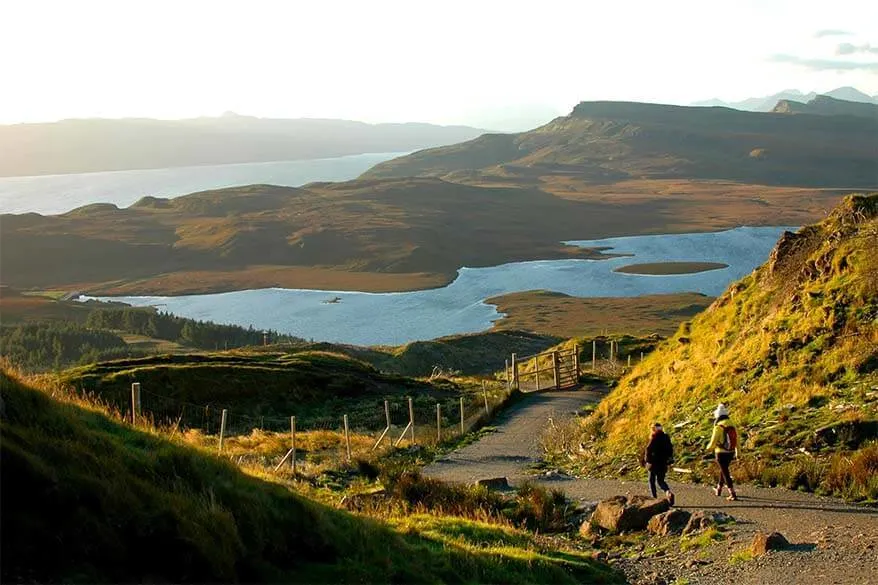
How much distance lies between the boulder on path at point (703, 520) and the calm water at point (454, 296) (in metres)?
97.7

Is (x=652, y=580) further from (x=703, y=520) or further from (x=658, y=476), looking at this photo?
(x=658, y=476)

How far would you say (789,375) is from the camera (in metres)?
19.0

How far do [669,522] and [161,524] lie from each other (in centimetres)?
893

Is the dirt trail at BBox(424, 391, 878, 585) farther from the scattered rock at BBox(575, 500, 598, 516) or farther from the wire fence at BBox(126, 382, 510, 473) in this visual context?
the wire fence at BBox(126, 382, 510, 473)

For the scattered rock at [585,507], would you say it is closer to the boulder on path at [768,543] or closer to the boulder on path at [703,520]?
the boulder on path at [703,520]

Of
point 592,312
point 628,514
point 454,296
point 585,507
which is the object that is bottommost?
point 592,312

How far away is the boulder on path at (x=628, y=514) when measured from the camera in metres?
14.6

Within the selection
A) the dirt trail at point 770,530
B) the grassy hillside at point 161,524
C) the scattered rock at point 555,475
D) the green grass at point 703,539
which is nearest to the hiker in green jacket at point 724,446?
the dirt trail at point 770,530

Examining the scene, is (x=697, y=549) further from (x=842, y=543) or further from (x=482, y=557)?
(x=482, y=557)

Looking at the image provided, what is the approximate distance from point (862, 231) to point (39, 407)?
2057 centimetres

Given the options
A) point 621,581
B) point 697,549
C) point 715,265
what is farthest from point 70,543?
point 715,265

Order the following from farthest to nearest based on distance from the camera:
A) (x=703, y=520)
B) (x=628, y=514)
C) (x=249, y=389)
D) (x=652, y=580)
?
(x=249, y=389)
(x=628, y=514)
(x=703, y=520)
(x=652, y=580)

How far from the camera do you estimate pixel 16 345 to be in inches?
3401

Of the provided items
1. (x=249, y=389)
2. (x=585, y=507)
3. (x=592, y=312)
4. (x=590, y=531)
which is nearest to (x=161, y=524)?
(x=590, y=531)
